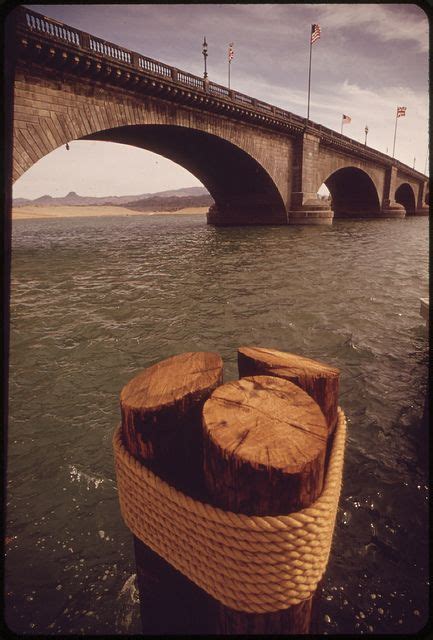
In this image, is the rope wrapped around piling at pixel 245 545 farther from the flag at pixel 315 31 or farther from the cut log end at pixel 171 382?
the flag at pixel 315 31

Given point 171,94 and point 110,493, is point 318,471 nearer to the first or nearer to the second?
point 110,493

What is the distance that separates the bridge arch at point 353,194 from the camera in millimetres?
41812

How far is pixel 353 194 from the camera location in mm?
46875

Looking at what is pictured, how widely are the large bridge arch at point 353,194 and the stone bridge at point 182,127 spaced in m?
0.40

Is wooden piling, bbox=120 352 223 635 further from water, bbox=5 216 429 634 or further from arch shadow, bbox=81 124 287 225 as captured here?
arch shadow, bbox=81 124 287 225

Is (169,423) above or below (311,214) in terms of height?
below

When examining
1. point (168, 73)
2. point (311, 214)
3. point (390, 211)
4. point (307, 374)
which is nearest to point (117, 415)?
point (307, 374)

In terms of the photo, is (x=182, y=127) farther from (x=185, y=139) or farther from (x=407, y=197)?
(x=407, y=197)

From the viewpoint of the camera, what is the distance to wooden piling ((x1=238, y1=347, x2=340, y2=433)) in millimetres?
1475

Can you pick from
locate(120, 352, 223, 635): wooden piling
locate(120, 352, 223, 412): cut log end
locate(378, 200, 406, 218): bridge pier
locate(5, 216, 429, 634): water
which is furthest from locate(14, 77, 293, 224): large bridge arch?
locate(378, 200, 406, 218): bridge pier

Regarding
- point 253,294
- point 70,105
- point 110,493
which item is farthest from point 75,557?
point 70,105

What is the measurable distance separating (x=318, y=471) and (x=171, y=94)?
1998 cm

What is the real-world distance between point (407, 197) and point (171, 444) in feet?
240

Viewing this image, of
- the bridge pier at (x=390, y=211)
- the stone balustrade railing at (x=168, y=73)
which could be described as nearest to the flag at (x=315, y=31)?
the stone balustrade railing at (x=168, y=73)
